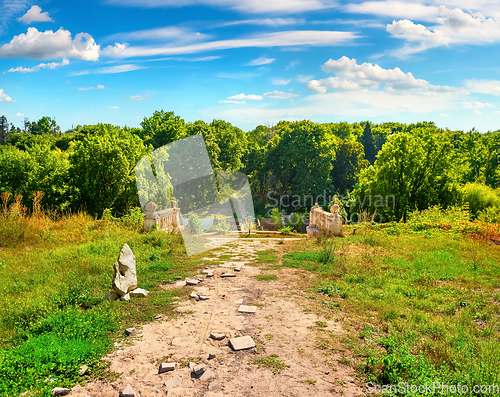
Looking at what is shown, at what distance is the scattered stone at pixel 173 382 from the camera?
356 centimetres

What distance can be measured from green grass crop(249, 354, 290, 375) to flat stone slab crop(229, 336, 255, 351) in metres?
0.31

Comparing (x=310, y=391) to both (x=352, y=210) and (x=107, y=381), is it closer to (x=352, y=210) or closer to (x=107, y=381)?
(x=107, y=381)

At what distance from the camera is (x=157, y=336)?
468 centimetres

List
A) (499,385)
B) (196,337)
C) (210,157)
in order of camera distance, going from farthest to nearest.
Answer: (210,157) < (196,337) < (499,385)

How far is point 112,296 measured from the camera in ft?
19.6

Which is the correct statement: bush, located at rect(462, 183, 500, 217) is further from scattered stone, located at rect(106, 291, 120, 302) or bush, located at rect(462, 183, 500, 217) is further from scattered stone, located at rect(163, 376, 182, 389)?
scattered stone, located at rect(163, 376, 182, 389)

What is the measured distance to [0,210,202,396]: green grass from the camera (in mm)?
3721

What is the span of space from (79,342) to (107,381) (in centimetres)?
90

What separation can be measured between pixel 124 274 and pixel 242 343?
10.2 ft

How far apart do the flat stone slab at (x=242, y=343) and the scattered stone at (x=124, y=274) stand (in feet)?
9.14

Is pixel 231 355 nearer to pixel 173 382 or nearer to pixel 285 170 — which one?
pixel 173 382

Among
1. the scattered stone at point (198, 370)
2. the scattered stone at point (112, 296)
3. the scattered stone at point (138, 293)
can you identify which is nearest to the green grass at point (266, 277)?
the scattered stone at point (138, 293)

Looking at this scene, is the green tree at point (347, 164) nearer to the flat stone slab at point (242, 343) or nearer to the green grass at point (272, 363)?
the flat stone slab at point (242, 343)

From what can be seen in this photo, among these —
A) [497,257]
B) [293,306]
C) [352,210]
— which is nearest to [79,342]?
[293,306]
